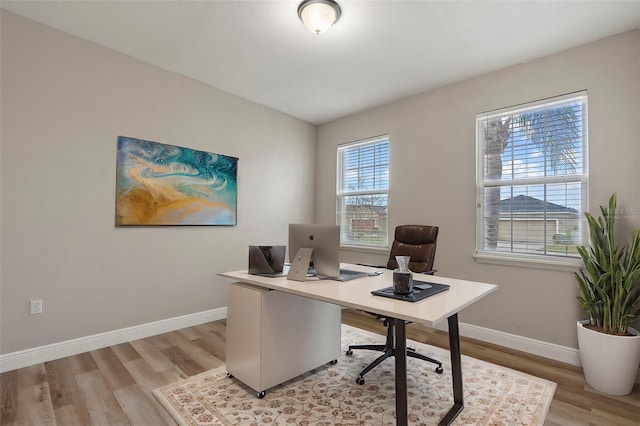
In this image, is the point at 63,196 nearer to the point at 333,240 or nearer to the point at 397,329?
the point at 333,240

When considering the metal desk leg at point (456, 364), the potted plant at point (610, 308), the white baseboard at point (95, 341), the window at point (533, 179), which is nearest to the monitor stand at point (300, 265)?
the metal desk leg at point (456, 364)

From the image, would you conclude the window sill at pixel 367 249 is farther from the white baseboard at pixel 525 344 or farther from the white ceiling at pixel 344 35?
the white ceiling at pixel 344 35

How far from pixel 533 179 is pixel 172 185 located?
11.5ft

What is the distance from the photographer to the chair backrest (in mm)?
2676

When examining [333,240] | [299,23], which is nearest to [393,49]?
[299,23]

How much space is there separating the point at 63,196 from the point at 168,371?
1.68m

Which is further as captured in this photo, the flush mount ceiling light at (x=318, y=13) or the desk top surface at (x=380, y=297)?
the flush mount ceiling light at (x=318, y=13)

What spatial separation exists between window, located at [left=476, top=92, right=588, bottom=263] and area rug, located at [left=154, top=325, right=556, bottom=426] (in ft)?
3.88

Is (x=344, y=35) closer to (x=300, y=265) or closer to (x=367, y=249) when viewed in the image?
(x=300, y=265)

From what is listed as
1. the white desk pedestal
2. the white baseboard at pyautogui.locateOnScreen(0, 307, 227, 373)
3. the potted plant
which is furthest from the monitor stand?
the potted plant

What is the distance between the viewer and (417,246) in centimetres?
280

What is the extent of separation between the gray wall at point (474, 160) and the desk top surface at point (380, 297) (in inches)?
48.6

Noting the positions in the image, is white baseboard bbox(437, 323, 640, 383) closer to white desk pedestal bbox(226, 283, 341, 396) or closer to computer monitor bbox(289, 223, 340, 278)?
white desk pedestal bbox(226, 283, 341, 396)

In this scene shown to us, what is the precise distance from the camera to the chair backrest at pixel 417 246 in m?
2.68
